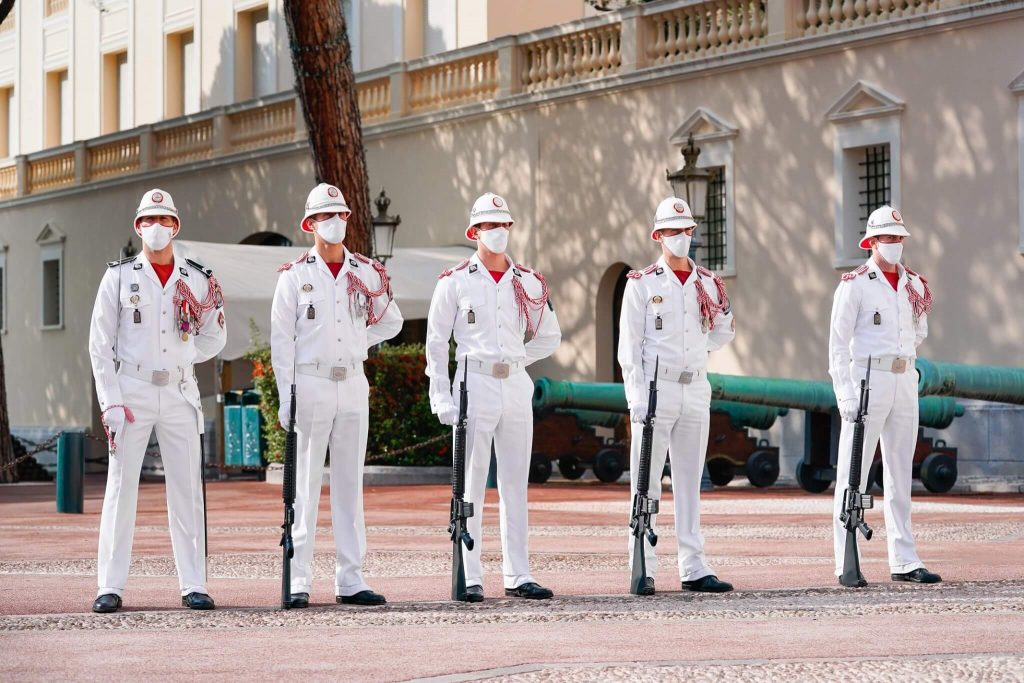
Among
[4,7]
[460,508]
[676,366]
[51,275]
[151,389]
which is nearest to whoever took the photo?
[151,389]

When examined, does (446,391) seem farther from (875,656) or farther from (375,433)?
(375,433)

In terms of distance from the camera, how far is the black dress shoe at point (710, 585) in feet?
36.8

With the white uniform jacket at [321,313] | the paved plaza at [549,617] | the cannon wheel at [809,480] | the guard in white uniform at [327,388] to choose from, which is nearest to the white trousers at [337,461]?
the guard in white uniform at [327,388]

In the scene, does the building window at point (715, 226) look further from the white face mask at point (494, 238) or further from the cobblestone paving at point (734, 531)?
the white face mask at point (494, 238)

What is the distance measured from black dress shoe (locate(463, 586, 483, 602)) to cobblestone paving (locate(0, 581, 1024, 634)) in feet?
0.23

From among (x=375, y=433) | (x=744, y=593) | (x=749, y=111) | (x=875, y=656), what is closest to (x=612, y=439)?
(x=375, y=433)

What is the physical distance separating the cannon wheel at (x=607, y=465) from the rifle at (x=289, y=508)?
→ 1337 centimetres

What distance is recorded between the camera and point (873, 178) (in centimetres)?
2450

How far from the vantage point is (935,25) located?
23156 millimetres

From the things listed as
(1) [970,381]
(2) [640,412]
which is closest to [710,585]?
(2) [640,412]

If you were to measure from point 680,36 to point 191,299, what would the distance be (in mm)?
16899

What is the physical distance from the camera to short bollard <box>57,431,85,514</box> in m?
19.8

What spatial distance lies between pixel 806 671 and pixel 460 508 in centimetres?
330

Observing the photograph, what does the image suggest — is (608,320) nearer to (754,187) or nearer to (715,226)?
(715,226)
